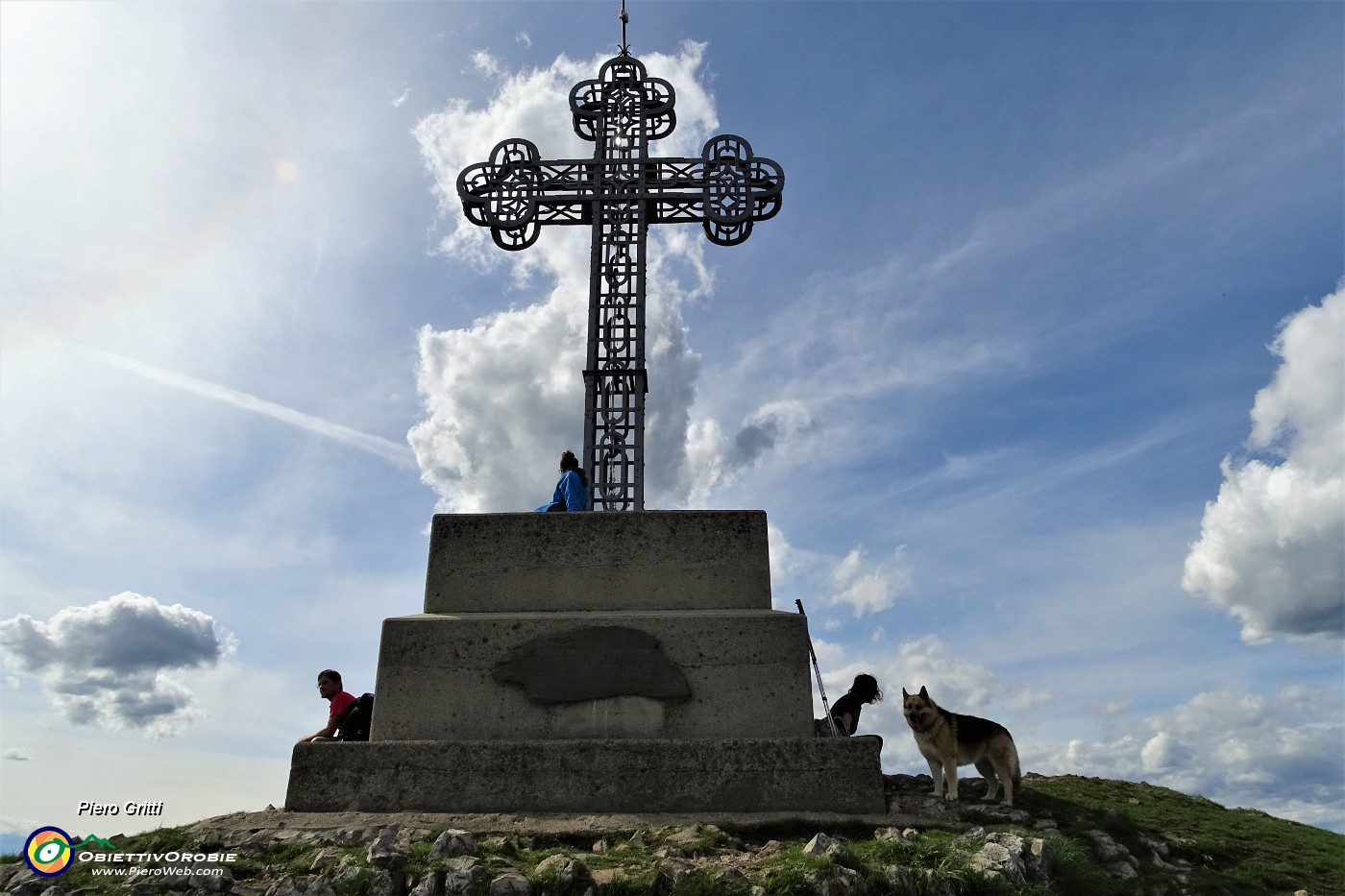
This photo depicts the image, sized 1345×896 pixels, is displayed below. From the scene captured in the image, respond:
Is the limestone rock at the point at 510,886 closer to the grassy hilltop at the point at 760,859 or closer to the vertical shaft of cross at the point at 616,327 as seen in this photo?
the grassy hilltop at the point at 760,859

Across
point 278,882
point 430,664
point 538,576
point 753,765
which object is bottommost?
point 278,882

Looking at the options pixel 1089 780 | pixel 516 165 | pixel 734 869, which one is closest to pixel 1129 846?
pixel 1089 780

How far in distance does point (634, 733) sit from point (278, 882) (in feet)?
8.57

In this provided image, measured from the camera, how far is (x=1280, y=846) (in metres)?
8.03

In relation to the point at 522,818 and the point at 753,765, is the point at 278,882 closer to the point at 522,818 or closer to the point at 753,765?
the point at 522,818

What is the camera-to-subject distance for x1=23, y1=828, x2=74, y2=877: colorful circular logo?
5.87m

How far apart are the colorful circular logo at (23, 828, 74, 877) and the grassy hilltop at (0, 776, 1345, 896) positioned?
0.09 meters

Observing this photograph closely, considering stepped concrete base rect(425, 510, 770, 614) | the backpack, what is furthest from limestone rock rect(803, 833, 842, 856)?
the backpack

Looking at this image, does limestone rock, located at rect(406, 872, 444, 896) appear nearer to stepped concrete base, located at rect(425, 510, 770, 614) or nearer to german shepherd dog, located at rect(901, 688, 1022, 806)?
stepped concrete base, located at rect(425, 510, 770, 614)

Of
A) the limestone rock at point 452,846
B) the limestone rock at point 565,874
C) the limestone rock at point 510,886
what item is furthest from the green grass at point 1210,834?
the limestone rock at point 452,846

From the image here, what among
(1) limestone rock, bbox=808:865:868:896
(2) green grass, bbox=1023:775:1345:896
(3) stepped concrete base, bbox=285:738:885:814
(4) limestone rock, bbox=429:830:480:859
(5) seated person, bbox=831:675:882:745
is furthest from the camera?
(5) seated person, bbox=831:675:882:745

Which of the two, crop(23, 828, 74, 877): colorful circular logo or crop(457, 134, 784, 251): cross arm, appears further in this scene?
crop(457, 134, 784, 251): cross arm

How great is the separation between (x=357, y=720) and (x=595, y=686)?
6.76 ft

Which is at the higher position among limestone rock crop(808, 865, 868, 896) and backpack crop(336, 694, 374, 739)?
backpack crop(336, 694, 374, 739)
